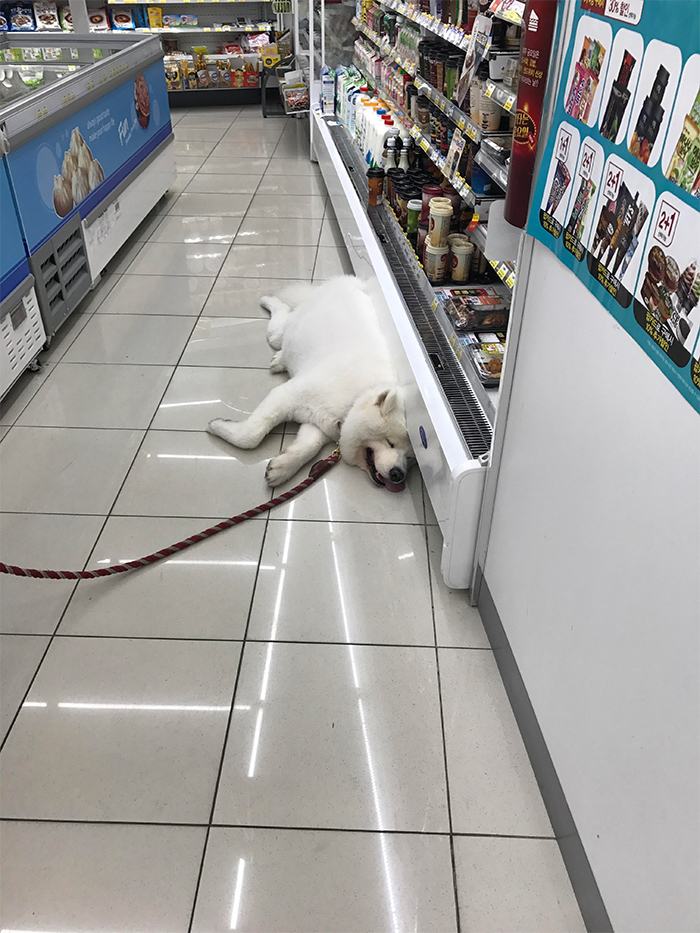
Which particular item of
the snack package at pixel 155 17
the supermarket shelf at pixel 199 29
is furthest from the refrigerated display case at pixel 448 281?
the snack package at pixel 155 17

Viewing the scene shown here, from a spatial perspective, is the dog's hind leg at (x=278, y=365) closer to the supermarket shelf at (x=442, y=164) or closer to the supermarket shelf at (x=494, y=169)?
the supermarket shelf at (x=442, y=164)

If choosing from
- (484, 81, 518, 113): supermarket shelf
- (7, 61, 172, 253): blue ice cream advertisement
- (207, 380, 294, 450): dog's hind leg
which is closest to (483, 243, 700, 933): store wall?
(484, 81, 518, 113): supermarket shelf

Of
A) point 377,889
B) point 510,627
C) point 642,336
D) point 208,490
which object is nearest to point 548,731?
point 510,627

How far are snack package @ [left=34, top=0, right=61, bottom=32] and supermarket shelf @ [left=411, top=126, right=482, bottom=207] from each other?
623 centimetres

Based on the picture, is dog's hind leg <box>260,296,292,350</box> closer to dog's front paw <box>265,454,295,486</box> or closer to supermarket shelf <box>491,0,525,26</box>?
dog's front paw <box>265,454,295,486</box>

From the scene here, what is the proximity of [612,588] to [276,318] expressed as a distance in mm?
2688

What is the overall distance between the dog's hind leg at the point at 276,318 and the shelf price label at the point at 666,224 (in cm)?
255

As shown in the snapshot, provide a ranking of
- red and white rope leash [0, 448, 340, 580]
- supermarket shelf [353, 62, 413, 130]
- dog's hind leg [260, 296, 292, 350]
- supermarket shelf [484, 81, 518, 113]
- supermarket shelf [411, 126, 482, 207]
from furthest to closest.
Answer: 1. supermarket shelf [353, 62, 413, 130]
2. dog's hind leg [260, 296, 292, 350]
3. supermarket shelf [411, 126, 482, 207]
4. red and white rope leash [0, 448, 340, 580]
5. supermarket shelf [484, 81, 518, 113]

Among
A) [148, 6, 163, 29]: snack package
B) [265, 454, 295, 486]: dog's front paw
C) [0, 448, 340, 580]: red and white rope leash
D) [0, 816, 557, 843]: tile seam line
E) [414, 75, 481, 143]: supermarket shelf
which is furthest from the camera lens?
[148, 6, 163, 29]: snack package

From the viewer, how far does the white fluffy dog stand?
8.42 ft

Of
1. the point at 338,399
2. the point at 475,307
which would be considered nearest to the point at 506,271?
the point at 475,307

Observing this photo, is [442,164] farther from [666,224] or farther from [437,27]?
[666,224]

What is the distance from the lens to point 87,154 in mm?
3844

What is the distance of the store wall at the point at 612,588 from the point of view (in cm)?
104
